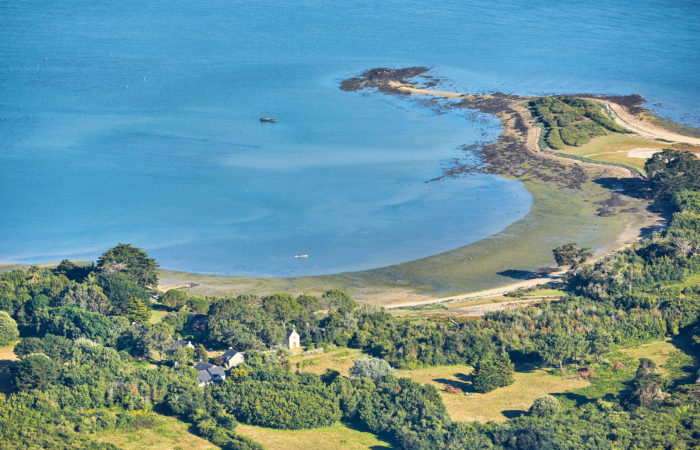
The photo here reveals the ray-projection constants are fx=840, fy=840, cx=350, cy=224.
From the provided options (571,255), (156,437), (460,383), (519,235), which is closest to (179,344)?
(156,437)

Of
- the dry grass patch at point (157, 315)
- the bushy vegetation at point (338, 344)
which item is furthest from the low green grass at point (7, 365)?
the dry grass patch at point (157, 315)

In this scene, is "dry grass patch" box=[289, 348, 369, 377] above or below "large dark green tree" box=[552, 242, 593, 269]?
below

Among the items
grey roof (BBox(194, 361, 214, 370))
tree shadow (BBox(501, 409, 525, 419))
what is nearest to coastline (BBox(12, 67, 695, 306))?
grey roof (BBox(194, 361, 214, 370))

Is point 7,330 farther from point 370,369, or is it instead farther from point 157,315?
point 370,369

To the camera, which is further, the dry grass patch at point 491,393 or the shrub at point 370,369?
the shrub at point 370,369

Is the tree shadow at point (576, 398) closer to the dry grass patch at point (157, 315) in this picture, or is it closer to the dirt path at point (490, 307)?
the dirt path at point (490, 307)

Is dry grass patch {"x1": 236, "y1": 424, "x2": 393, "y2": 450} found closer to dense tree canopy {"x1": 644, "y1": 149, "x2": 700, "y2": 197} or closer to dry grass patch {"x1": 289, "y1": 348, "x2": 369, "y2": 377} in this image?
dry grass patch {"x1": 289, "y1": 348, "x2": 369, "y2": 377}
